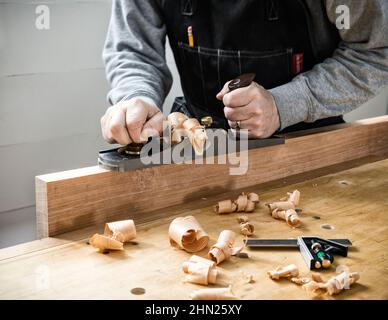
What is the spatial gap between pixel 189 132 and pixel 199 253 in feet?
1.18

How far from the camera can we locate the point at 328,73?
1.55m

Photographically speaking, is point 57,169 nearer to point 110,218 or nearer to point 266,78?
point 266,78

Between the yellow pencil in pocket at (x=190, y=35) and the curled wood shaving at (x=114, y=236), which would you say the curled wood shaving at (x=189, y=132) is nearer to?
the curled wood shaving at (x=114, y=236)

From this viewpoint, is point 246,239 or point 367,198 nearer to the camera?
point 246,239

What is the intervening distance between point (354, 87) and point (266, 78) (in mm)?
258

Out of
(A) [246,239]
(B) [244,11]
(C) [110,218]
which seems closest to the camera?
(A) [246,239]

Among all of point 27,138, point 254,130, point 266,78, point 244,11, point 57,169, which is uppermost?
point 244,11

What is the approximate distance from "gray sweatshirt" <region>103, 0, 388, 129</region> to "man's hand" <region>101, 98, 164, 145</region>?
187mm

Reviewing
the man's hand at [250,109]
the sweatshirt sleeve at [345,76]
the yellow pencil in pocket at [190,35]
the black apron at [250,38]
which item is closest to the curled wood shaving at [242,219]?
the man's hand at [250,109]

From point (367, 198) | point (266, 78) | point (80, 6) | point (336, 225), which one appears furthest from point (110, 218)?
point (80, 6)

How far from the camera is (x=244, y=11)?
1.56 metres

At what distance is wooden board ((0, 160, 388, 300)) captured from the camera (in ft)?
2.77

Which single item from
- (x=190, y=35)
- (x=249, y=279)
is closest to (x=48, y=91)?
(x=190, y=35)

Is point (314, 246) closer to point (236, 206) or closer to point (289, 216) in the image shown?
point (289, 216)
